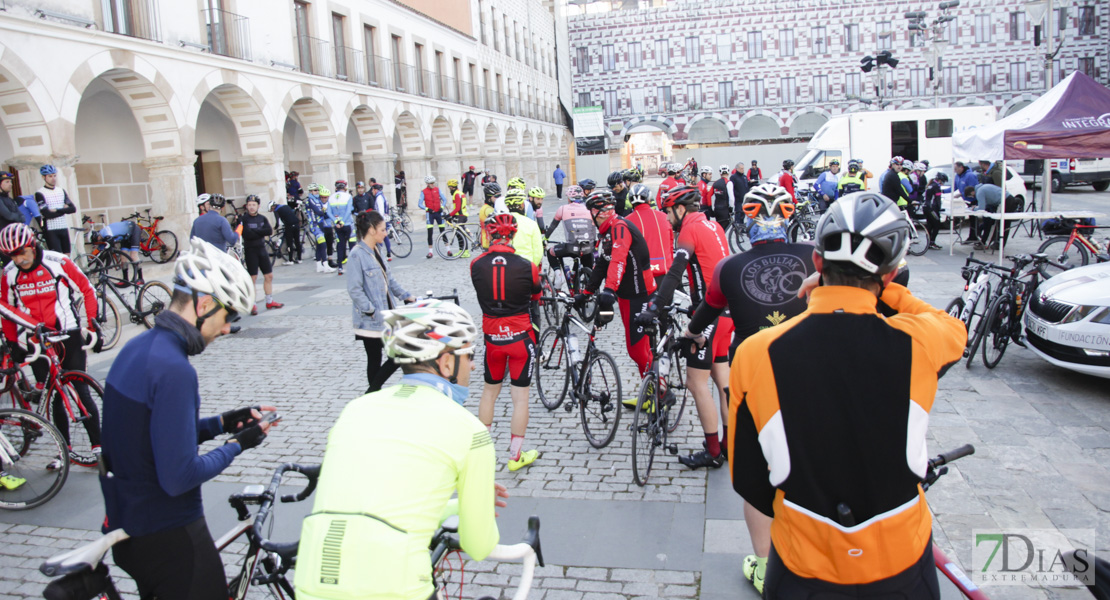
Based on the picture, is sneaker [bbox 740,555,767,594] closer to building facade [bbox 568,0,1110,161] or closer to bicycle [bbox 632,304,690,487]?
bicycle [bbox 632,304,690,487]

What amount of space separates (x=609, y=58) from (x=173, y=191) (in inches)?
1746

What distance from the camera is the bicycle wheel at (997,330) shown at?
6.92 m

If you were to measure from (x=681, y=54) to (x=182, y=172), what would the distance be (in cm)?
4429

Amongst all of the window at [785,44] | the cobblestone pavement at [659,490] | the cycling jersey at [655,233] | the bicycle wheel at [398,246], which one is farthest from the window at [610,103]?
the cycling jersey at [655,233]

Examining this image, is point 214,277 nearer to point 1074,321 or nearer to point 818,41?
point 1074,321

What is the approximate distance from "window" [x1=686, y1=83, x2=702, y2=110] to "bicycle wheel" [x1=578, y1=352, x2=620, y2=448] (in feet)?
169

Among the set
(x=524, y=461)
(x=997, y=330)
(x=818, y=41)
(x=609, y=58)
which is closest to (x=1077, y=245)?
(x=997, y=330)

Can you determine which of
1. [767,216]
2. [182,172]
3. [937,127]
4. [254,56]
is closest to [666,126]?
[937,127]

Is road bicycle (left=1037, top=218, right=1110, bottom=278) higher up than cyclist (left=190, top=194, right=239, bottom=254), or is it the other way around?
cyclist (left=190, top=194, right=239, bottom=254)

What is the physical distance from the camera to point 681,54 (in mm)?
54500

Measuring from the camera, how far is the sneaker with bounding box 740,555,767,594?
3488 millimetres

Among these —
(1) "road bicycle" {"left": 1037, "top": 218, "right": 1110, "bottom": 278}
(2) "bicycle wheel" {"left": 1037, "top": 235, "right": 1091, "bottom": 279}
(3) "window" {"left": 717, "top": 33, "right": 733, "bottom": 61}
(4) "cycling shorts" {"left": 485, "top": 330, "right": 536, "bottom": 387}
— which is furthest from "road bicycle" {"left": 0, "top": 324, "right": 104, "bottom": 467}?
(3) "window" {"left": 717, "top": 33, "right": 733, "bottom": 61}

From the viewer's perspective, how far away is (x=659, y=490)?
4.77 metres

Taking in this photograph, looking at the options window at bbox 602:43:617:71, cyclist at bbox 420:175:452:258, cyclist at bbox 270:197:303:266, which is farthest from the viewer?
window at bbox 602:43:617:71
